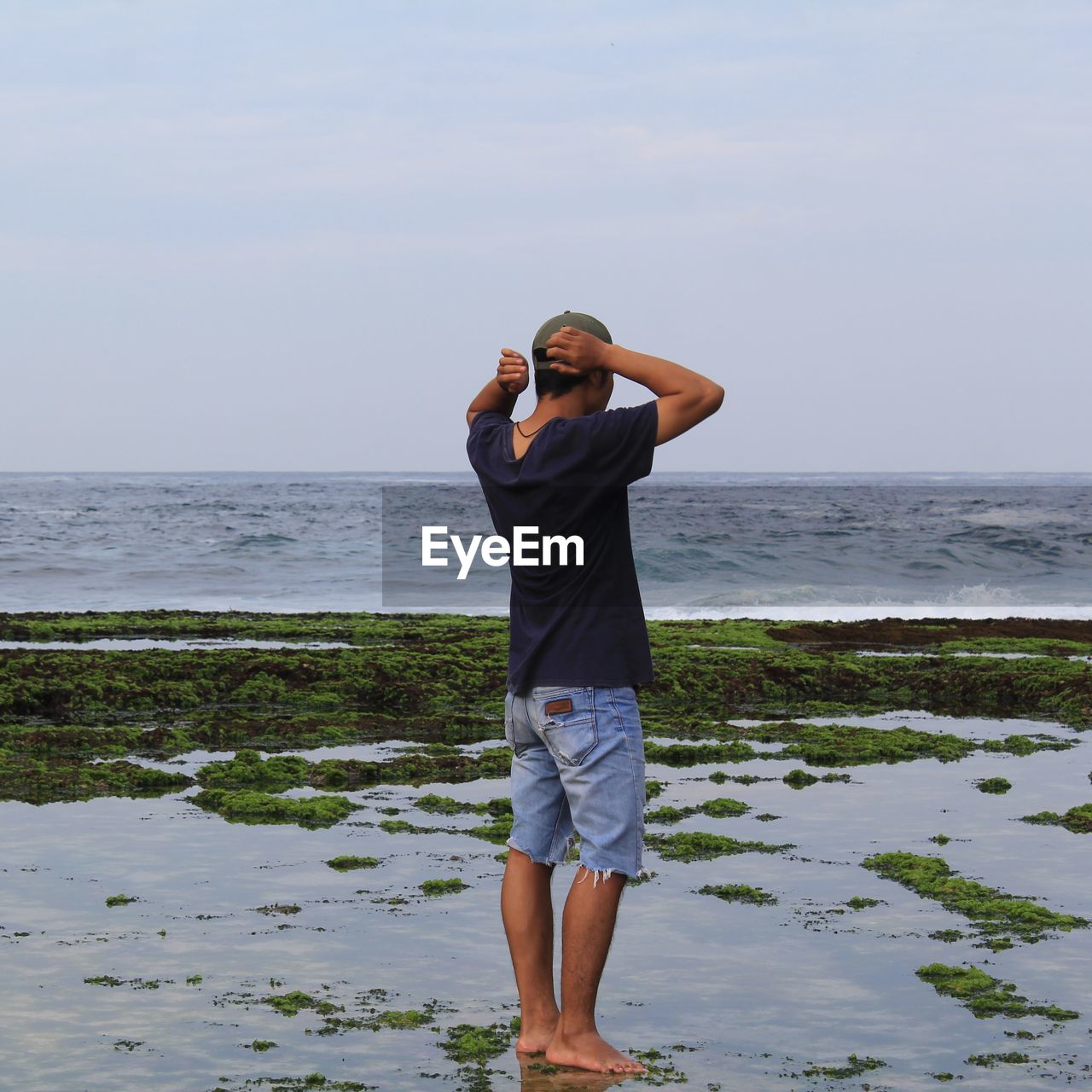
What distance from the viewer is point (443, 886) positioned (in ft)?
19.4

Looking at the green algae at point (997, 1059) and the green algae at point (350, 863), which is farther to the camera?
the green algae at point (350, 863)

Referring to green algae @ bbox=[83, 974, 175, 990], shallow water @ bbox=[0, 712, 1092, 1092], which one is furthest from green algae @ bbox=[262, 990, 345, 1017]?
green algae @ bbox=[83, 974, 175, 990]

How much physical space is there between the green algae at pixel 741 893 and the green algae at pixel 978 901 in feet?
2.21

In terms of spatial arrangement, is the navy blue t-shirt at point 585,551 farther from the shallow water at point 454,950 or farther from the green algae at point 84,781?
the green algae at point 84,781

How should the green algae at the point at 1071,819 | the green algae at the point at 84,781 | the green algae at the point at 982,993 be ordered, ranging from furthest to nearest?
the green algae at the point at 84,781
the green algae at the point at 1071,819
the green algae at the point at 982,993

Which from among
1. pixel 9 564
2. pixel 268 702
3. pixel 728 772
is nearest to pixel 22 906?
pixel 728 772

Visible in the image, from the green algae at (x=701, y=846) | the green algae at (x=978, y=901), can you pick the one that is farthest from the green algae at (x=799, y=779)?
the green algae at (x=978, y=901)

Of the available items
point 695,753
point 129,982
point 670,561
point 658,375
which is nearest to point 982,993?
point 658,375

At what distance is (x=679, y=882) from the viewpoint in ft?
19.8

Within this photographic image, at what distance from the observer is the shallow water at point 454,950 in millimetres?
4016

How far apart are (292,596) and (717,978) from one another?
28.3m

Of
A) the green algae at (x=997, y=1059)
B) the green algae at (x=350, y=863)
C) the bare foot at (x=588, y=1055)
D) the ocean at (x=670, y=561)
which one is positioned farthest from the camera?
the ocean at (x=670, y=561)

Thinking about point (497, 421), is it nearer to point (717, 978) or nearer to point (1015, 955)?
point (717, 978)

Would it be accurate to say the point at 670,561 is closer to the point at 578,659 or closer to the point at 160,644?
the point at 160,644
